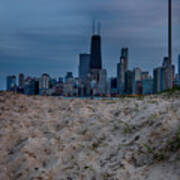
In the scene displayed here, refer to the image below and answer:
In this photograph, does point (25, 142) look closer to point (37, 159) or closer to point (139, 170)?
point (37, 159)

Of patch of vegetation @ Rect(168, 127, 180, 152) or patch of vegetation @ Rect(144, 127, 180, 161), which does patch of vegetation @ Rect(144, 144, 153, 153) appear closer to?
patch of vegetation @ Rect(144, 127, 180, 161)

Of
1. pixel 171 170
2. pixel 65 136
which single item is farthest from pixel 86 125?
pixel 171 170

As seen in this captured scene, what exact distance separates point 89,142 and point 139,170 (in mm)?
1430

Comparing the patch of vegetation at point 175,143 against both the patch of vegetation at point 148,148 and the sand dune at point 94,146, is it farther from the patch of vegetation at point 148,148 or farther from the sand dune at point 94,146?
the patch of vegetation at point 148,148

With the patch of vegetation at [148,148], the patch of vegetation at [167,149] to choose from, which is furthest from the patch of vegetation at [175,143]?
the patch of vegetation at [148,148]

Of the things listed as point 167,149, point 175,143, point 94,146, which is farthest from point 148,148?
point 94,146

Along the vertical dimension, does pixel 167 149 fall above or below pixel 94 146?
above

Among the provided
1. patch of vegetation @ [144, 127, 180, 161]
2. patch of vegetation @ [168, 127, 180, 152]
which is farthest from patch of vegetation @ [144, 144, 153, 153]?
patch of vegetation @ [168, 127, 180, 152]

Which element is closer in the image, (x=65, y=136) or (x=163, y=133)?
(x=163, y=133)

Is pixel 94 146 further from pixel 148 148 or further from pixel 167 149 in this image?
pixel 167 149

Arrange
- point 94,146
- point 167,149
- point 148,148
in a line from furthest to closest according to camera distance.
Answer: point 94,146
point 148,148
point 167,149

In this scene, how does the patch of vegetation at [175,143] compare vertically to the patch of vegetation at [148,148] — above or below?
above

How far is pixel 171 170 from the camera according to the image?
2607mm

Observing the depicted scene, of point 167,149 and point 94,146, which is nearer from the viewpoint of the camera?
point 167,149
